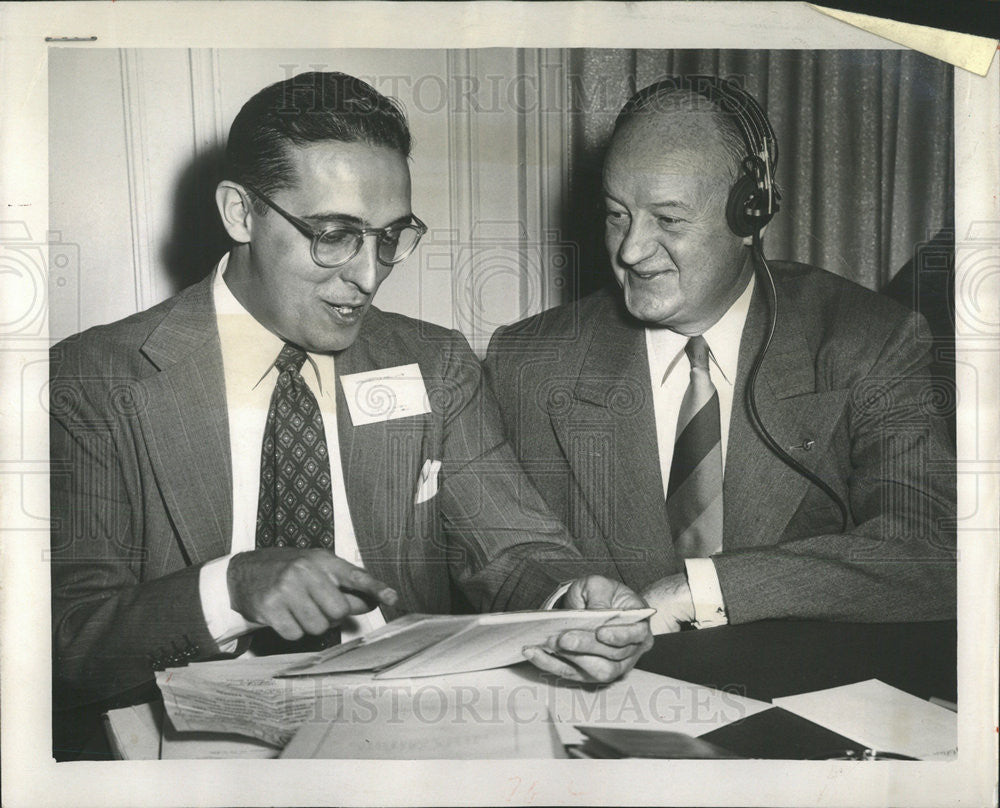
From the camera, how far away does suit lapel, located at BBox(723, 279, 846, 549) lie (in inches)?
65.8

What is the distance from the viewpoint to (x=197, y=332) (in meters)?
1.64

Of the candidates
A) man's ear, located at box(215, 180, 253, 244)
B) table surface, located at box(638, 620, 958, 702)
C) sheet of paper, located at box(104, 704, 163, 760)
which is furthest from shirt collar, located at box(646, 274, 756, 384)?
sheet of paper, located at box(104, 704, 163, 760)

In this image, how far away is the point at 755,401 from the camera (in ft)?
5.50

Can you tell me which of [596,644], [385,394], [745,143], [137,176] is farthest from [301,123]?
[596,644]

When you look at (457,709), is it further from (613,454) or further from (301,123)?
(301,123)

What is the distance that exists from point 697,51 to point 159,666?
1.33 meters

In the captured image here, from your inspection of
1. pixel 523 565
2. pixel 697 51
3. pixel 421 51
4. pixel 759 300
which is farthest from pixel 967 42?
pixel 523 565

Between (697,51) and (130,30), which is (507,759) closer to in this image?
(697,51)

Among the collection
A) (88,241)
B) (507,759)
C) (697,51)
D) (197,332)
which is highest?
(697,51)

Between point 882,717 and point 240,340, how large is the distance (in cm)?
122

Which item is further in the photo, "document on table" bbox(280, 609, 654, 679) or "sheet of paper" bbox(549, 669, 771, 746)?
"sheet of paper" bbox(549, 669, 771, 746)

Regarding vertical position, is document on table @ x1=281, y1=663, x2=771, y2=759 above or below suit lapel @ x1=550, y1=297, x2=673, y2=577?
below

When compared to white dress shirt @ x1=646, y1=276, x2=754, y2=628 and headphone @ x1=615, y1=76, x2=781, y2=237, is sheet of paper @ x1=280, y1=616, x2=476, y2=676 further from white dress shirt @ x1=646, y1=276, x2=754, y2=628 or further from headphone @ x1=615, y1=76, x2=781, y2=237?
headphone @ x1=615, y1=76, x2=781, y2=237

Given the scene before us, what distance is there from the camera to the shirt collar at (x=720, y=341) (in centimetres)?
169
